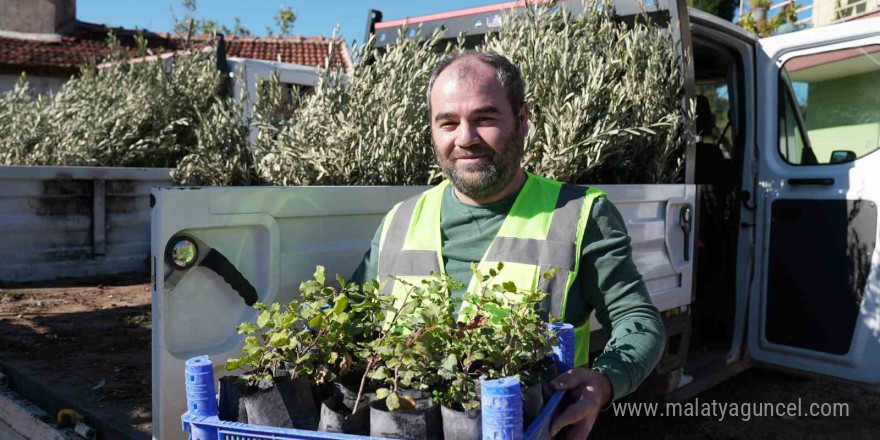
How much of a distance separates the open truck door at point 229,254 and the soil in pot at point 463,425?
0.89m

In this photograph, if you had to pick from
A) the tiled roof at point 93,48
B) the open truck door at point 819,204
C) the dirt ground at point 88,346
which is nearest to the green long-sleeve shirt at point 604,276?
the dirt ground at point 88,346

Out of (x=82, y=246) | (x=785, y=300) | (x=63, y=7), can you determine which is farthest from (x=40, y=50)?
(x=785, y=300)

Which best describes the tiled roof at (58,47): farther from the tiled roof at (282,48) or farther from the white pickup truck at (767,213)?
the white pickup truck at (767,213)

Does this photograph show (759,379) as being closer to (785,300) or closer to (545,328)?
(785,300)

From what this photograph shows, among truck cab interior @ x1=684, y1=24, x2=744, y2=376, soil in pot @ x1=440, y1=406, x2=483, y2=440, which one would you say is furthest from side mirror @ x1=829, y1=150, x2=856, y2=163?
soil in pot @ x1=440, y1=406, x2=483, y2=440

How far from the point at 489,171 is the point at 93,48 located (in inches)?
808

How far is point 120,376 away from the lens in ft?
8.60

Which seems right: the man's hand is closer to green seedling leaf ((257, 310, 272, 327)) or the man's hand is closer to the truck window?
green seedling leaf ((257, 310, 272, 327))

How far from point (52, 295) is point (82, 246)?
32.7 inches

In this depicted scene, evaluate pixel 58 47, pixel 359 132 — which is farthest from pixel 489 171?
pixel 58 47

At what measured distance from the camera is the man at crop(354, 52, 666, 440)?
6.39ft

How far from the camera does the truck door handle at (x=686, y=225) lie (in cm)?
349

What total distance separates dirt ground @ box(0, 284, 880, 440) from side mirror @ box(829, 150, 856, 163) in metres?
1.55

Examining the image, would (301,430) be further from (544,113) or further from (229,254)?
(544,113)
